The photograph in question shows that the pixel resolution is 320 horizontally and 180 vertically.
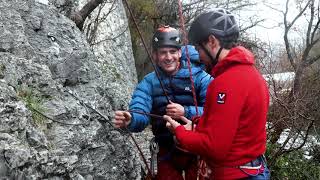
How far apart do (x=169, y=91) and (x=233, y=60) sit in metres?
1.27

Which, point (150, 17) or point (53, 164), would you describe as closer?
point (53, 164)

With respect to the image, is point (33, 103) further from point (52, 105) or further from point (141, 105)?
point (141, 105)

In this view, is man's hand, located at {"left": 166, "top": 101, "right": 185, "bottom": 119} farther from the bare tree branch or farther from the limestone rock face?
the bare tree branch

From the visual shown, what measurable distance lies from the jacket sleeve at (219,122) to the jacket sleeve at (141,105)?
1.10 meters

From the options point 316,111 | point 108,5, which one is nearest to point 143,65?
point 108,5

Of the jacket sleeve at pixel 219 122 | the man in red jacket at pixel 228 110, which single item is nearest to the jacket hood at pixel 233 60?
the man in red jacket at pixel 228 110

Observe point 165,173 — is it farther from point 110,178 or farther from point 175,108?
point 175,108

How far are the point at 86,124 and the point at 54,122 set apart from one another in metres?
0.32

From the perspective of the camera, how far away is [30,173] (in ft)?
8.93

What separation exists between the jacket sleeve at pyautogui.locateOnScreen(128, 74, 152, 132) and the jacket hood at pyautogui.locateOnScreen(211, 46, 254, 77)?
3.73ft

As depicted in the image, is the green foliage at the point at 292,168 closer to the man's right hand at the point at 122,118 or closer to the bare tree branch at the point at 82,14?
the bare tree branch at the point at 82,14

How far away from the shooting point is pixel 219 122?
2361 millimetres

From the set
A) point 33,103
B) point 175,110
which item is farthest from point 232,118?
point 33,103

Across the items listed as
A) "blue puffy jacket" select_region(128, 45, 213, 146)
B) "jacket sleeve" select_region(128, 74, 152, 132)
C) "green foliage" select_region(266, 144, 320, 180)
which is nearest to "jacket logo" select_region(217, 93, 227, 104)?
"blue puffy jacket" select_region(128, 45, 213, 146)
